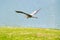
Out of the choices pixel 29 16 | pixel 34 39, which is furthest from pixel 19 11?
pixel 34 39

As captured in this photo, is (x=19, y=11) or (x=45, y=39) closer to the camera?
(x=45, y=39)

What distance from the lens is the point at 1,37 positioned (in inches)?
760

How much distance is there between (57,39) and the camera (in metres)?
19.8

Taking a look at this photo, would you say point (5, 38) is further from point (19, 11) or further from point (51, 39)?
point (19, 11)

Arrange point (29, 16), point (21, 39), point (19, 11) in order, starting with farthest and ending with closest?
point (29, 16), point (19, 11), point (21, 39)

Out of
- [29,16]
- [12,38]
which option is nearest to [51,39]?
[12,38]

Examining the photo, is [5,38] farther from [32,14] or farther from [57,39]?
[32,14]

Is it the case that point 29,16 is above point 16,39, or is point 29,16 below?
above

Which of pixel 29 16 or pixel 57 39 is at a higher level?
pixel 29 16

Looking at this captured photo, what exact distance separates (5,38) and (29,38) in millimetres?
1780

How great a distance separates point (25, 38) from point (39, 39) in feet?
3.40

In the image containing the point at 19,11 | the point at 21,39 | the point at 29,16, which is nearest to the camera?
the point at 21,39

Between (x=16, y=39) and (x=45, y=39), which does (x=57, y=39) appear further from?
(x=16, y=39)

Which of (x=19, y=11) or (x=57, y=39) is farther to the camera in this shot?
(x=19, y=11)
